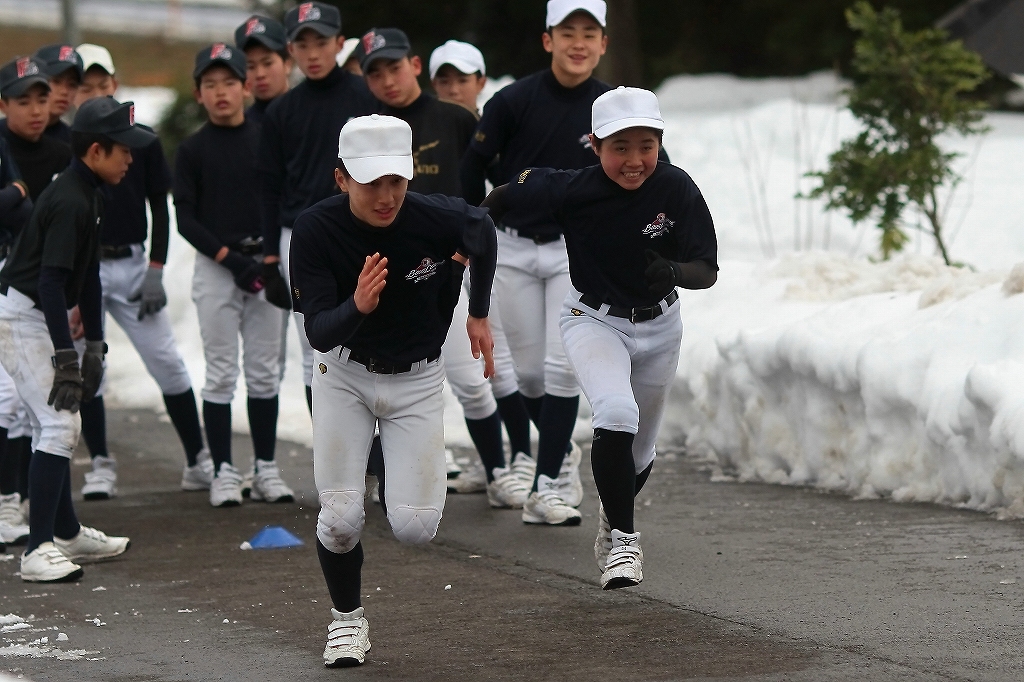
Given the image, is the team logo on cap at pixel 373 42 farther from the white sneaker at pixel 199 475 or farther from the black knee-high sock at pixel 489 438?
the white sneaker at pixel 199 475

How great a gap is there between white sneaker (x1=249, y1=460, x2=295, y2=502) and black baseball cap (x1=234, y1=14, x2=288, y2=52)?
89.1 inches

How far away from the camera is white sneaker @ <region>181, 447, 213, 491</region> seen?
916 cm

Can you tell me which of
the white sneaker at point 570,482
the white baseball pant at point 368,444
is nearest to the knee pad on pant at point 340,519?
the white baseball pant at point 368,444

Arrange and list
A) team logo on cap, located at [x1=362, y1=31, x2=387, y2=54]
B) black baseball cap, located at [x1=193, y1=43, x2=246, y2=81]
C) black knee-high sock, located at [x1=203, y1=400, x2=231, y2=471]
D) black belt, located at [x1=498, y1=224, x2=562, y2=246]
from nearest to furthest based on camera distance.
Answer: black belt, located at [x1=498, y1=224, x2=562, y2=246], team logo on cap, located at [x1=362, y1=31, x2=387, y2=54], black baseball cap, located at [x1=193, y1=43, x2=246, y2=81], black knee-high sock, located at [x1=203, y1=400, x2=231, y2=471]

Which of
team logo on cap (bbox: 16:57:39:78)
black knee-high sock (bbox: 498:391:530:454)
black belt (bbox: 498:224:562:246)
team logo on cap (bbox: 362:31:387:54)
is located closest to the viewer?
black belt (bbox: 498:224:562:246)

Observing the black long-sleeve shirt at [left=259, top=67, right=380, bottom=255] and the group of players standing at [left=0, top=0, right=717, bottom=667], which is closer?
the group of players standing at [left=0, top=0, right=717, bottom=667]

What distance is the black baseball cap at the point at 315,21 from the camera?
26.3 ft

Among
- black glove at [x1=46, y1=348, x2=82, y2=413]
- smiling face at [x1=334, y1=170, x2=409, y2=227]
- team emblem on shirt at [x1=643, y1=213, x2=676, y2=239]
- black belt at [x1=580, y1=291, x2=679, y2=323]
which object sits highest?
smiling face at [x1=334, y1=170, x2=409, y2=227]

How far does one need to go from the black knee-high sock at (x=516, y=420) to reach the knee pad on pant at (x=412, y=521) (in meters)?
2.72

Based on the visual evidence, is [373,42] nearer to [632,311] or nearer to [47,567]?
[632,311]

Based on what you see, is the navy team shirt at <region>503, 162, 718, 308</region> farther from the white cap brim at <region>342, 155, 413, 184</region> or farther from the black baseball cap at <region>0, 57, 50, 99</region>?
the black baseball cap at <region>0, 57, 50, 99</region>

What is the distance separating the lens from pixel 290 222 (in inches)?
322

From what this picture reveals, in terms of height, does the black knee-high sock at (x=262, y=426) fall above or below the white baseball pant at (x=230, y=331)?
below

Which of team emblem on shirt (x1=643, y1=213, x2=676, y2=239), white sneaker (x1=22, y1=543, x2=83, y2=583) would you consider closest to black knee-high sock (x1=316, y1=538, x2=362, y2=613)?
team emblem on shirt (x1=643, y1=213, x2=676, y2=239)
